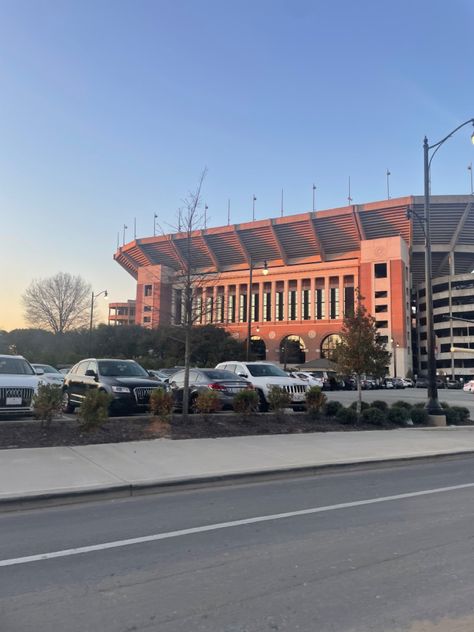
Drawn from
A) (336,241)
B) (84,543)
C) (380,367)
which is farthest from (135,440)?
(336,241)

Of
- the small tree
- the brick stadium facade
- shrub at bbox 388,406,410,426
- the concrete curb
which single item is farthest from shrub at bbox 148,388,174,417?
the brick stadium facade

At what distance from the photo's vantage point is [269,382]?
16625mm

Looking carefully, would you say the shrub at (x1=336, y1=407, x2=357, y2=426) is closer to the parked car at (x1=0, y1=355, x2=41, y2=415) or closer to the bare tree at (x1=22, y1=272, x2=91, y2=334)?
the parked car at (x1=0, y1=355, x2=41, y2=415)

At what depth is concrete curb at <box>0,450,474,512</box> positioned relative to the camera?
22.0 feet

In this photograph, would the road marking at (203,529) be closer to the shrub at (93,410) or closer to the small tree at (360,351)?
the shrub at (93,410)

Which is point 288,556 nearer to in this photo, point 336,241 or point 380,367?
point 380,367

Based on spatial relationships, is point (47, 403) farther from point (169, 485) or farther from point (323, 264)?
point (323, 264)

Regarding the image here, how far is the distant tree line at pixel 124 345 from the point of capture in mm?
60094

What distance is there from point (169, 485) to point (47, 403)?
14.1 feet

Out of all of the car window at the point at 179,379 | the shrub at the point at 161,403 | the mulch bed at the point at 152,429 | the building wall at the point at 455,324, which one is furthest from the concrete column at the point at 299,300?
the shrub at the point at 161,403

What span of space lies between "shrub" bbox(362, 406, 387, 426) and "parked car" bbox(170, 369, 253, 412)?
11.5 feet

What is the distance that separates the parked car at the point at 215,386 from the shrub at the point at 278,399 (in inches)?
33.8

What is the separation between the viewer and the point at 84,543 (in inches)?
204

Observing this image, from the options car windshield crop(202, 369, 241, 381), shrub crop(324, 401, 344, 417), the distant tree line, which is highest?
the distant tree line
